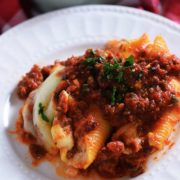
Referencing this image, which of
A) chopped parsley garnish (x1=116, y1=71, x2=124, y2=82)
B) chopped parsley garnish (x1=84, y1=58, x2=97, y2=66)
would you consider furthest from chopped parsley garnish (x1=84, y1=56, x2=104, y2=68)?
chopped parsley garnish (x1=116, y1=71, x2=124, y2=82)

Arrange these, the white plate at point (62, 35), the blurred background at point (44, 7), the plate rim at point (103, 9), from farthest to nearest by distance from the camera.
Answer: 1. the blurred background at point (44, 7)
2. the plate rim at point (103, 9)
3. the white plate at point (62, 35)

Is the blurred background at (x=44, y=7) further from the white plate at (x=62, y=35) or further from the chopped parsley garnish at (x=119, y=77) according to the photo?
the chopped parsley garnish at (x=119, y=77)

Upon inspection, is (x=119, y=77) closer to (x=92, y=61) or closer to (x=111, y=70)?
(x=111, y=70)

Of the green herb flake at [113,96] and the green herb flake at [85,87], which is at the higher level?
the green herb flake at [85,87]

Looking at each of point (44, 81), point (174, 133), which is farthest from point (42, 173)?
point (174, 133)

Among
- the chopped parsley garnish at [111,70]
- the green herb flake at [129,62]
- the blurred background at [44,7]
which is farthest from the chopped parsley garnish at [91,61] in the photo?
the blurred background at [44,7]
